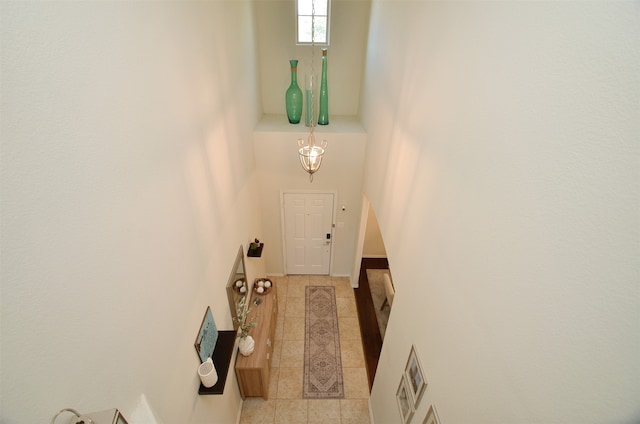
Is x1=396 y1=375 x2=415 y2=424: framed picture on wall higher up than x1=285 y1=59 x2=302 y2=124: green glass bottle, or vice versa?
x1=285 y1=59 x2=302 y2=124: green glass bottle

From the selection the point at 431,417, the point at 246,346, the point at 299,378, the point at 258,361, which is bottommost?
the point at 299,378

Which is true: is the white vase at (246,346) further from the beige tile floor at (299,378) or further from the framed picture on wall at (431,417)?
the framed picture on wall at (431,417)

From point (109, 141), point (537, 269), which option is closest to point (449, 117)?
point (537, 269)

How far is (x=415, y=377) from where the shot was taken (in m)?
2.36

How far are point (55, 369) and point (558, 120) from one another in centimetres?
208

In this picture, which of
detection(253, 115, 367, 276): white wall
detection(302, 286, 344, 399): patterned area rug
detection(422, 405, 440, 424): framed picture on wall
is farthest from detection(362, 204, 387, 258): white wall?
detection(422, 405, 440, 424): framed picture on wall

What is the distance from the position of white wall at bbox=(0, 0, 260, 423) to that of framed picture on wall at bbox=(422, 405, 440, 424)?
1802 mm

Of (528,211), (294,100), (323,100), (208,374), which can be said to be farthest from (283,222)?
(528,211)

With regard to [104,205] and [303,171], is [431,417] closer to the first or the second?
[104,205]

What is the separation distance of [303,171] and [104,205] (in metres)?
3.61

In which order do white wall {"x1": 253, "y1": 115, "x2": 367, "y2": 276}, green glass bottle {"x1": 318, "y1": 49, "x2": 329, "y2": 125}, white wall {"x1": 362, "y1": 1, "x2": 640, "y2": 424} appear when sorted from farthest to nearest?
green glass bottle {"x1": 318, "y1": 49, "x2": 329, "y2": 125}
white wall {"x1": 253, "y1": 115, "x2": 367, "y2": 276}
white wall {"x1": 362, "y1": 1, "x2": 640, "y2": 424}

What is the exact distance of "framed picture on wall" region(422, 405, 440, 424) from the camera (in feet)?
6.50

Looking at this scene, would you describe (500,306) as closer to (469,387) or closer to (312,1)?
(469,387)

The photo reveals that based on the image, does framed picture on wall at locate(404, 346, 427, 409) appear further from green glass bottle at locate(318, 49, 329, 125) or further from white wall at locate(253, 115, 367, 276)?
green glass bottle at locate(318, 49, 329, 125)
